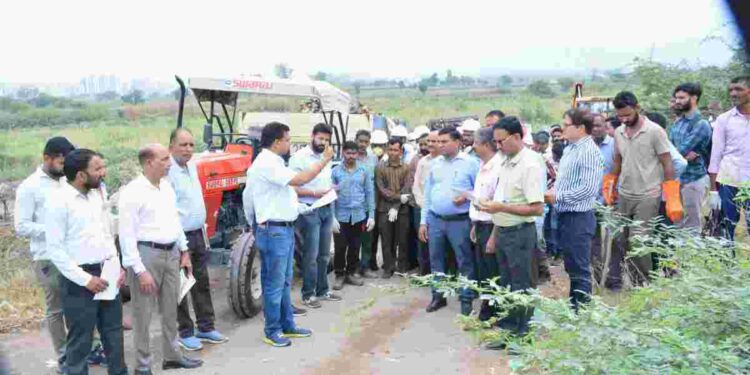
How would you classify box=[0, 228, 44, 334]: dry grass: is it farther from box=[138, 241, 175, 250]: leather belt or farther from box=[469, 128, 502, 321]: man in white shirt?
box=[469, 128, 502, 321]: man in white shirt

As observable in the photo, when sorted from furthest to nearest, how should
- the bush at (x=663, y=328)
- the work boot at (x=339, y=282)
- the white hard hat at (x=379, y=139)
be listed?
the white hard hat at (x=379, y=139) → the work boot at (x=339, y=282) → the bush at (x=663, y=328)

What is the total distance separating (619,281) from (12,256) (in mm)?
6562

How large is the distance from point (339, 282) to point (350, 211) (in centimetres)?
77

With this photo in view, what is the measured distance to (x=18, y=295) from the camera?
6918 mm

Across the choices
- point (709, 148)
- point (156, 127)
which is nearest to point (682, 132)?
point (709, 148)

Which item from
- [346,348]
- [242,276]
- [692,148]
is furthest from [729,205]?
[242,276]

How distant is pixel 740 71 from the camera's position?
1258cm

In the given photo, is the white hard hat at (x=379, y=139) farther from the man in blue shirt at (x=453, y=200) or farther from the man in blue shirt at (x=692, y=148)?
the man in blue shirt at (x=692, y=148)

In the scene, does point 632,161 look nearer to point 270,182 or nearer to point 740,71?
point 270,182

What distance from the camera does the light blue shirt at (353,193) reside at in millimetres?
7668

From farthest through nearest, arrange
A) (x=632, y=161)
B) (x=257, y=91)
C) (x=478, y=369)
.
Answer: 1. (x=257, y=91)
2. (x=632, y=161)
3. (x=478, y=369)

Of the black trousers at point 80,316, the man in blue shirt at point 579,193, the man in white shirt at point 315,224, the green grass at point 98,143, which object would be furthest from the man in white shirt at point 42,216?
the green grass at point 98,143

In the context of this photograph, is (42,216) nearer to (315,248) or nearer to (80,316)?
(80,316)

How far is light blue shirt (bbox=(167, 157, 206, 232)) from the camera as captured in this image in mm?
5615
